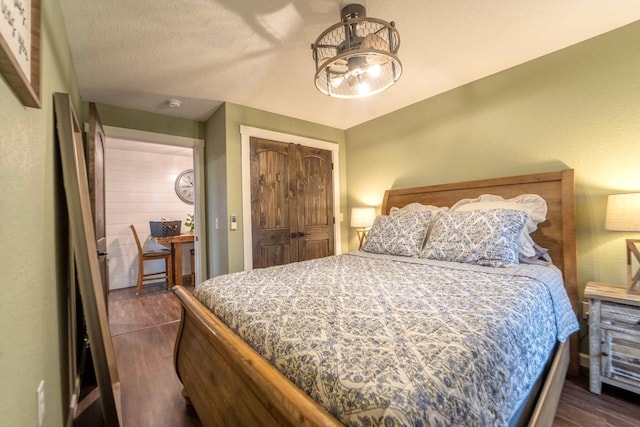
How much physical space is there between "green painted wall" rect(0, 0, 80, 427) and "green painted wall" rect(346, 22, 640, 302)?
304cm

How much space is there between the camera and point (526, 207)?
2.21 m

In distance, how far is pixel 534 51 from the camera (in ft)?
7.33

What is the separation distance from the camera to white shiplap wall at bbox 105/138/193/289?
15.2 feet

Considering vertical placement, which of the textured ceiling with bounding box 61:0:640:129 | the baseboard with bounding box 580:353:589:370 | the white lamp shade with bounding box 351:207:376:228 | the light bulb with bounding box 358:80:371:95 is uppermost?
the textured ceiling with bounding box 61:0:640:129

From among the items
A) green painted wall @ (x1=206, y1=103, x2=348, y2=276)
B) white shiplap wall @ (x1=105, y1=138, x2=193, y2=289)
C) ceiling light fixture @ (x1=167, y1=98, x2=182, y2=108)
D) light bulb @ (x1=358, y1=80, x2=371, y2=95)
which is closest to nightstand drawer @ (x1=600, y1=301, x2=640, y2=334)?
light bulb @ (x1=358, y1=80, x2=371, y2=95)

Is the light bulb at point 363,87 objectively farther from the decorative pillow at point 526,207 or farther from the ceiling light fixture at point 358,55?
the decorative pillow at point 526,207

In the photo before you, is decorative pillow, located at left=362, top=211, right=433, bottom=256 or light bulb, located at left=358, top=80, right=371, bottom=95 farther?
decorative pillow, located at left=362, top=211, right=433, bottom=256

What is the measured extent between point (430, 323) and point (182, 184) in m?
5.36

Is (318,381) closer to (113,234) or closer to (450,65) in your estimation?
(450,65)

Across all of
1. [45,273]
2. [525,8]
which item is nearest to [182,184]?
[45,273]

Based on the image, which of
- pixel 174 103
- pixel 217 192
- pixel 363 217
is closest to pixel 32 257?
pixel 217 192

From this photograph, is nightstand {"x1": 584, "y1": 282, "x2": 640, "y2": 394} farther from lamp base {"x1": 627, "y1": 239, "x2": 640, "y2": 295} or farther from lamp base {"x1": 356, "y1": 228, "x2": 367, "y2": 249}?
lamp base {"x1": 356, "y1": 228, "x2": 367, "y2": 249}

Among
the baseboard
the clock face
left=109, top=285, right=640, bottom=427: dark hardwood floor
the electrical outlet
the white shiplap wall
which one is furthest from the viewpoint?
the clock face

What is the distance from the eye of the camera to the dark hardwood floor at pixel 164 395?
161cm
